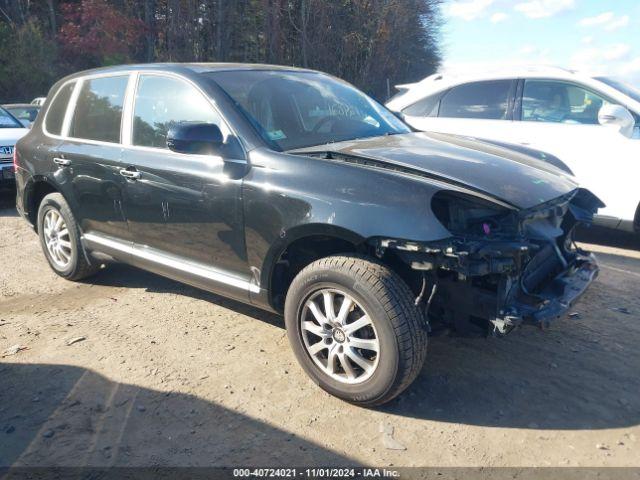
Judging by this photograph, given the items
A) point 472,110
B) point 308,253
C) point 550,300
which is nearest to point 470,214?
point 550,300

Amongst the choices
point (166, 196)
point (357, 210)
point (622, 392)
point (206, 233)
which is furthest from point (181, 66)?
point (622, 392)

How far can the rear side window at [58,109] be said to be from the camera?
16.2ft

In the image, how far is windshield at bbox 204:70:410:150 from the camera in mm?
3652

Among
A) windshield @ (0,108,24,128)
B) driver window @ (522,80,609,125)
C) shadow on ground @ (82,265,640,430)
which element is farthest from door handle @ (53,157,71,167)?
windshield @ (0,108,24,128)

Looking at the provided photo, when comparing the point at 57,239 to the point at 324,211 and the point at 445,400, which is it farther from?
the point at 445,400

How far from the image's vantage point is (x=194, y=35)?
79.7 feet

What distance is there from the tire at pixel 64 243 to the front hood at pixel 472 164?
7.99 feet

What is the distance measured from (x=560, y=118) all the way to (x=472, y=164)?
3.38 meters

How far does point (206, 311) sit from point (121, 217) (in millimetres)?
967

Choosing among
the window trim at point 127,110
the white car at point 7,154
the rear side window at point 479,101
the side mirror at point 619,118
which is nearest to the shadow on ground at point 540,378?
the window trim at point 127,110

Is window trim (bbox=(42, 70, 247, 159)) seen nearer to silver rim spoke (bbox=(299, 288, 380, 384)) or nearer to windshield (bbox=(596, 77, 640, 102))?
silver rim spoke (bbox=(299, 288, 380, 384))

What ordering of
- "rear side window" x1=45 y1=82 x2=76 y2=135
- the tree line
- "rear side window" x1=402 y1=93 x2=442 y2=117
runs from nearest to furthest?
"rear side window" x1=45 y1=82 x2=76 y2=135 < "rear side window" x1=402 y1=93 x2=442 y2=117 < the tree line

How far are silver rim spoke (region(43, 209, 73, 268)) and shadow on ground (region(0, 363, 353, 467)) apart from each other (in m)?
1.78

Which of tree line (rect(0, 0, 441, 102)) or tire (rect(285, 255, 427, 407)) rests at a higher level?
tree line (rect(0, 0, 441, 102))
